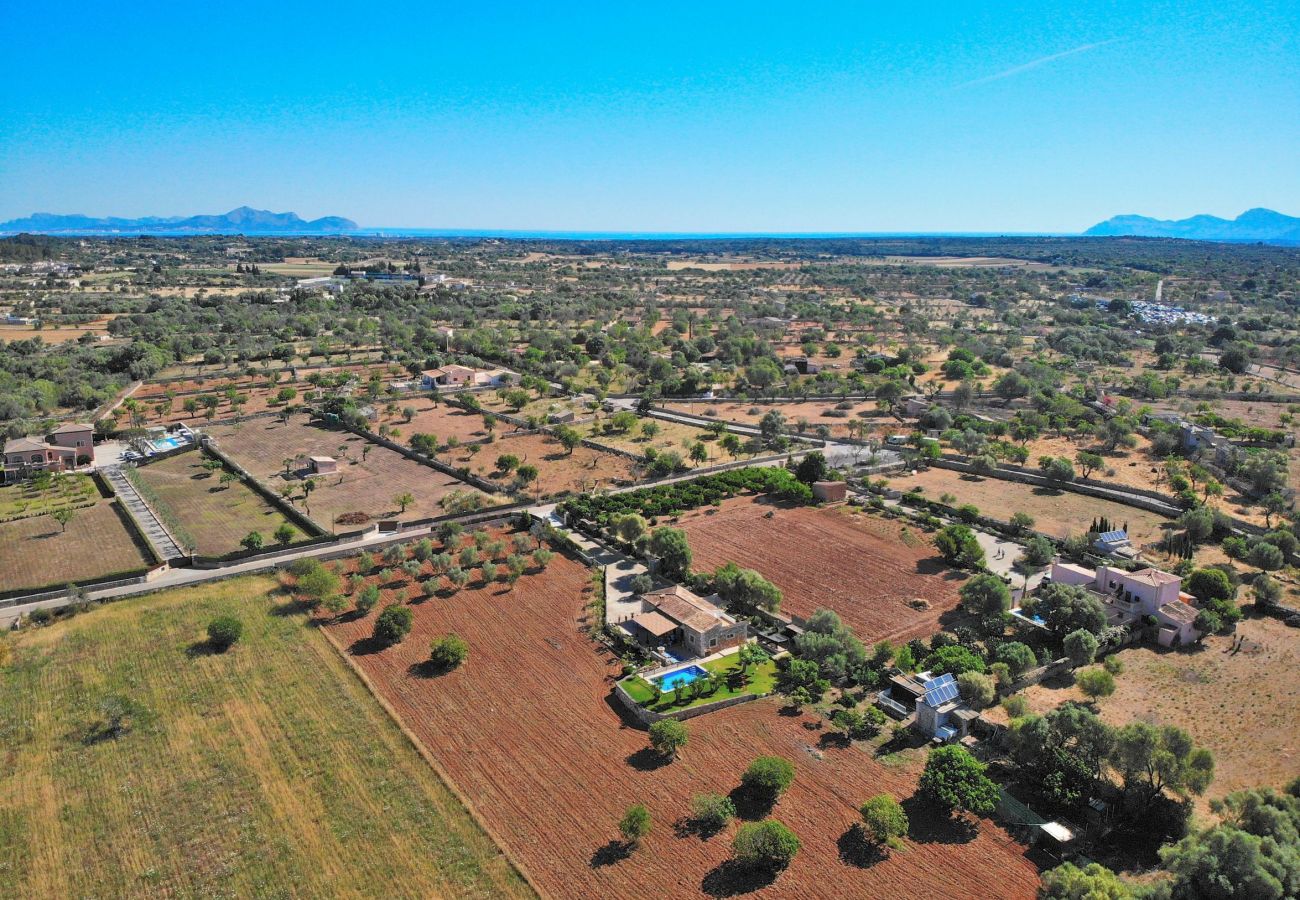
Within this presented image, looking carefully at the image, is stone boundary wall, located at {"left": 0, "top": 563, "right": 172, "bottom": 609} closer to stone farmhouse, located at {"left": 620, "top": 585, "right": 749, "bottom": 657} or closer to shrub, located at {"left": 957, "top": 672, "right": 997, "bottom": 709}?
stone farmhouse, located at {"left": 620, "top": 585, "right": 749, "bottom": 657}

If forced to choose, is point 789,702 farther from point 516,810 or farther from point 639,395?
point 639,395

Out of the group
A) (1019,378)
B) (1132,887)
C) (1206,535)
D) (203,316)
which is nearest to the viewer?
(1132,887)

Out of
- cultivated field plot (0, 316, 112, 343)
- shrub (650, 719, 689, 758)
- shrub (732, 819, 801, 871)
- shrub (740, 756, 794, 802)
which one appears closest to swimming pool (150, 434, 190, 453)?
shrub (650, 719, 689, 758)

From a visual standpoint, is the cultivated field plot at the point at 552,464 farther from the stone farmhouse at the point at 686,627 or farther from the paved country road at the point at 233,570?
the stone farmhouse at the point at 686,627

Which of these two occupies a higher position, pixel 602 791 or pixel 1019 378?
pixel 1019 378

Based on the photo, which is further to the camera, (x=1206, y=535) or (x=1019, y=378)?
(x=1019, y=378)

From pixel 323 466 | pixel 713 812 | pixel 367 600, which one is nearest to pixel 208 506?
pixel 323 466

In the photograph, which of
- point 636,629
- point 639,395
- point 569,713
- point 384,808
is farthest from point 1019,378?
point 384,808
